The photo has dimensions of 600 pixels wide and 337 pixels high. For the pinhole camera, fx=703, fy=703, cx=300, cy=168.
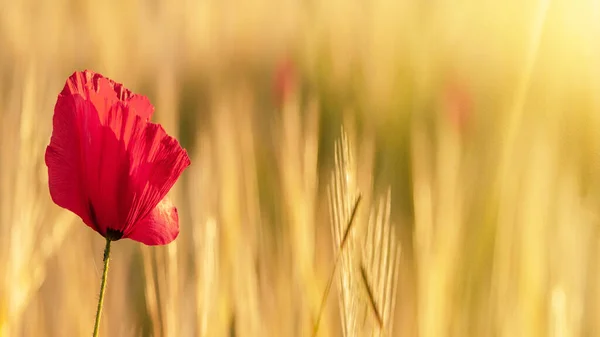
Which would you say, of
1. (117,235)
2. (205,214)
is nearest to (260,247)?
(205,214)

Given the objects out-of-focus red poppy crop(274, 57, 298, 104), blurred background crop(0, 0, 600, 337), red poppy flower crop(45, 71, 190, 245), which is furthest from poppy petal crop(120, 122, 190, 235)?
out-of-focus red poppy crop(274, 57, 298, 104)

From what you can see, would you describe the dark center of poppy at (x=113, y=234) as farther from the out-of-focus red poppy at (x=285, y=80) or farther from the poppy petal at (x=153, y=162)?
the out-of-focus red poppy at (x=285, y=80)

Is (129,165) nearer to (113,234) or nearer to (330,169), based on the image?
(113,234)

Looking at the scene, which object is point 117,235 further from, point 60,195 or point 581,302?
point 581,302

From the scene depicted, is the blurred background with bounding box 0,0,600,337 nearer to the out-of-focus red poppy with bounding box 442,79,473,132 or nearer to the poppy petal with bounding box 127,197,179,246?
the out-of-focus red poppy with bounding box 442,79,473,132

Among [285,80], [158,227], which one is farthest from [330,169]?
[158,227]

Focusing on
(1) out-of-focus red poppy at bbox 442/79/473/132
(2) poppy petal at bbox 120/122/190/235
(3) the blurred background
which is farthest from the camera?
(1) out-of-focus red poppy at bbox 442/79/473/132

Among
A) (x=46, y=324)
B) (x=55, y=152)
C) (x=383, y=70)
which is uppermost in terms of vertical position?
(x=383, y=70)

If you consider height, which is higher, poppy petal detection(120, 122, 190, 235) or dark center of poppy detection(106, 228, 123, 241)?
poppy petal detection(120, 122, 190, 235)
